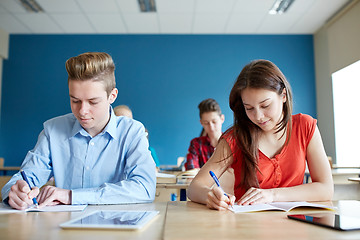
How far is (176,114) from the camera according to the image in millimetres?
5438

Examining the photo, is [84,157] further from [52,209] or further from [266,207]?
[266,207]

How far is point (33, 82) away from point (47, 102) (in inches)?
17.0

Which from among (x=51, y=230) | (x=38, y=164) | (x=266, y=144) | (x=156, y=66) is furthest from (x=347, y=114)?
(x=51, y=230)

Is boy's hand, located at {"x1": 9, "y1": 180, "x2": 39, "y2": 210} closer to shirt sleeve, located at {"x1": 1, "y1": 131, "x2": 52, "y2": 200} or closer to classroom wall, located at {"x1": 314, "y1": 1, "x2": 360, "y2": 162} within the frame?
shirt sleeve, located at {"x1": 1, "y1": 131, "x2": 52, "y2": 200}

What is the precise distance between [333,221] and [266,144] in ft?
2.34

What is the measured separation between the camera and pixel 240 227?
0.76 metres

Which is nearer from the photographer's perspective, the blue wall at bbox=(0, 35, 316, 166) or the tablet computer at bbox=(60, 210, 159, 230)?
the tablet computer at bbox=(60, 210, 159, 230)

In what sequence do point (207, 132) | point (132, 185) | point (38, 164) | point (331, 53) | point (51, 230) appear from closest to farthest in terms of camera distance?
point (51, 230)
point (132, 185)
point (38, 164)
point (207, 132)
point (331, 53)

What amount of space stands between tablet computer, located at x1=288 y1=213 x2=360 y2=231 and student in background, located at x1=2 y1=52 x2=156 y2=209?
0.61 metres

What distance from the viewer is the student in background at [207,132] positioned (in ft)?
9.82

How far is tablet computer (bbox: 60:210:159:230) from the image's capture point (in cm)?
73

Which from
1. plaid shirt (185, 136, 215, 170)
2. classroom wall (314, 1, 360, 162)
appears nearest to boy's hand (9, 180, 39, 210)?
plaid shirt (185, 136, 215, 170)

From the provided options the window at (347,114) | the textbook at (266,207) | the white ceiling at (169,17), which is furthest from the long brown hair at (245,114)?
the window at (347,114)

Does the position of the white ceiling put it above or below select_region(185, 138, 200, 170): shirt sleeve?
above
